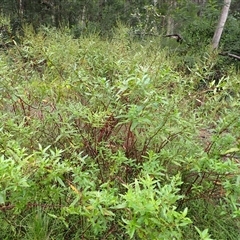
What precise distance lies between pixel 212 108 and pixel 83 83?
1.05m

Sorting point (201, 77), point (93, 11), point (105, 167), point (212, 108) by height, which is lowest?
point (93, 11)

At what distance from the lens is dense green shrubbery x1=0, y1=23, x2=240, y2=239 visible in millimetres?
1350

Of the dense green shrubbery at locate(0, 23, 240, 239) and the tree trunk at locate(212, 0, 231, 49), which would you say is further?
the tree trunk at locate(212, 0, 231, 49)

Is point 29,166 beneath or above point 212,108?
above

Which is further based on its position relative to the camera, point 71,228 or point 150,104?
point 71,228

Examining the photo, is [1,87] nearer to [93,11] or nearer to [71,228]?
[71,228]

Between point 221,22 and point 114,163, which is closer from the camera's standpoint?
point 114,163

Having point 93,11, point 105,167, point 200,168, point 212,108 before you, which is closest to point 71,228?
point 105,167

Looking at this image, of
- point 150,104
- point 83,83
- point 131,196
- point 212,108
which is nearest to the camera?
point 131,196

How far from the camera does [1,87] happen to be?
201 centimetres

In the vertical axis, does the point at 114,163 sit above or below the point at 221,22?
above

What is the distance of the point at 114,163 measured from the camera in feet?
6.32

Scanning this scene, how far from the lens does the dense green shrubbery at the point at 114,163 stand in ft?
4.43

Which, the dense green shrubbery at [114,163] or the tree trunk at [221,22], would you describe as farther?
the tree trunk at [221,22]
